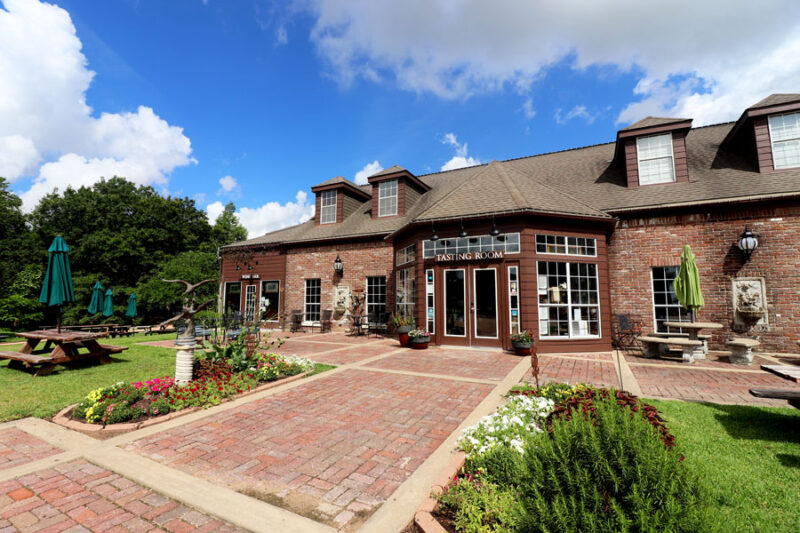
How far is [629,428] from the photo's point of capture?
2.02 meters

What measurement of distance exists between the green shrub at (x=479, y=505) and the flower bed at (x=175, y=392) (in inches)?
166

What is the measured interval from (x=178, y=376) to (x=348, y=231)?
1121 centimetres

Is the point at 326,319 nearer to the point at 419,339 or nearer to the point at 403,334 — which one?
the point at 403,334

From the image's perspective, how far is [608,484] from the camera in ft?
5.86

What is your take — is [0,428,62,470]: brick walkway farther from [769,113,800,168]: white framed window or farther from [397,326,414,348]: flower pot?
[769,113,800,168]: white framed window

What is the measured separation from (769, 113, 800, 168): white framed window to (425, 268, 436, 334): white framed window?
39.5 ft

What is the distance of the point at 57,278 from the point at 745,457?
13123 mm

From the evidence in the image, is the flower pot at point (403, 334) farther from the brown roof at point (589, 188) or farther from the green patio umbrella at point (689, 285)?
the green patio umbrella at point (689, 285)

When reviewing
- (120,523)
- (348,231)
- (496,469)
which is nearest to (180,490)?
(120,523)

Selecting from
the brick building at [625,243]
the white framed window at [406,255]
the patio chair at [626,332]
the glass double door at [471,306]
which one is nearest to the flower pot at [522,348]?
the brick building at [625,243]

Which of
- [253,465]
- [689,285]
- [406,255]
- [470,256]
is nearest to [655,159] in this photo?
[689,285]

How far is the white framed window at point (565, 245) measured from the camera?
34.3 ft

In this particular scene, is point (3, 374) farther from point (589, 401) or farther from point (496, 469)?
point (589, 401)

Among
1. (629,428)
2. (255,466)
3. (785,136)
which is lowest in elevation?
(255,466)
